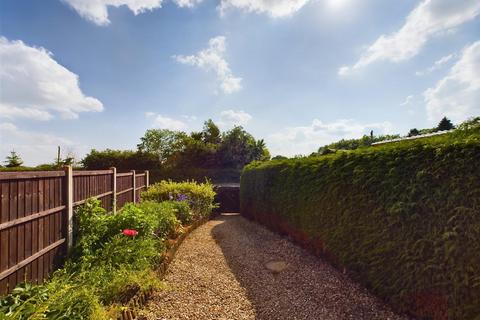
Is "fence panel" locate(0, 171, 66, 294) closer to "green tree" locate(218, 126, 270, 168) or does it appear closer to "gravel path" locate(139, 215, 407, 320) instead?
"gravel path" locate(139, 215, 407, 320)

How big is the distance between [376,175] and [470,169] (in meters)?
1.22

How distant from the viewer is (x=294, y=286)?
4281mm

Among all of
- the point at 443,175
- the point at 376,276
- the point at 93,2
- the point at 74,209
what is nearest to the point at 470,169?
the point at 443,175

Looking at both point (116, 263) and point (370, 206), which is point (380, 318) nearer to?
point (370, 206)

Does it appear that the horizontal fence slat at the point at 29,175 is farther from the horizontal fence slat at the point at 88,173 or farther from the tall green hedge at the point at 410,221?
the tall green hedge at the point at 410,221

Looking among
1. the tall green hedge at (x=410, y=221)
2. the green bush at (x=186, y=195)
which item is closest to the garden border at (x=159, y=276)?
the green bush at (x=186, y=195)

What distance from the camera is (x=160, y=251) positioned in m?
5.26

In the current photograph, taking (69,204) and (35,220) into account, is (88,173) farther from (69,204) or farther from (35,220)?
(35,220)

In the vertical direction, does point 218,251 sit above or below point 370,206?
below

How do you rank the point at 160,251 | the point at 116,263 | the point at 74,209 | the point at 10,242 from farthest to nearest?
1. the point at 160,251
2. the point at 74,209
3. the point at 116,263
4. the point at 10,242

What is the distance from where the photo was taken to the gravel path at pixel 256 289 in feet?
11.3

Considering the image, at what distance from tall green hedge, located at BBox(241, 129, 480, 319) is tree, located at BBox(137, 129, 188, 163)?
72.9 feet

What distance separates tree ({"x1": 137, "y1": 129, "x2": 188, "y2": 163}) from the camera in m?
25.8

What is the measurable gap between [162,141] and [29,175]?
24.0m
